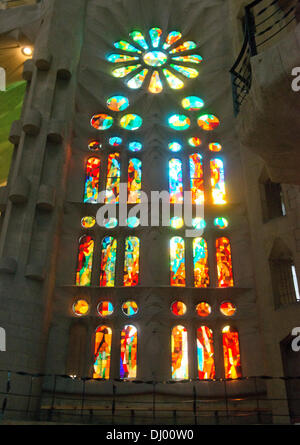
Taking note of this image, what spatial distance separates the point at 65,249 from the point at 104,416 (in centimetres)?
459

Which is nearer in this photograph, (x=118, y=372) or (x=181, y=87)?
(x=118, y=372)

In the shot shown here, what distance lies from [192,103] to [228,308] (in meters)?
7.60

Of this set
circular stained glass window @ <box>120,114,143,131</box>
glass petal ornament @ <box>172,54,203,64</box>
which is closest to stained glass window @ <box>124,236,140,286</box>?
circular stained glass window @ <box>120,114,143,131</box>

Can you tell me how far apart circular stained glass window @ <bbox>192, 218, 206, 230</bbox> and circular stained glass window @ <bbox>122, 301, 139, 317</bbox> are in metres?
2.85

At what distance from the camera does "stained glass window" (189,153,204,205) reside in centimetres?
1367

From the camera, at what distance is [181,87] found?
15914 mm

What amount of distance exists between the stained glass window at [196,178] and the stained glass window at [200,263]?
1291mm

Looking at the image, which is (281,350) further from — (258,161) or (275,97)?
(275,97)

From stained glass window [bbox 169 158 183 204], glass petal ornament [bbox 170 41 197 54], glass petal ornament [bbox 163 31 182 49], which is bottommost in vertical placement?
stained glass window [bbox 169 158 183 204]

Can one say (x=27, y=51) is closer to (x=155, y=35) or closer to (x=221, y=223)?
(x=155, y=35)

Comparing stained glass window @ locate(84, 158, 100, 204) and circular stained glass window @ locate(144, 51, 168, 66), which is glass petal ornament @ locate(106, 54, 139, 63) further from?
stained glass window @ locate(84, 158, 100, 204)

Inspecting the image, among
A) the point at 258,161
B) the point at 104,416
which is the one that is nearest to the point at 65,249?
the point at 104,416

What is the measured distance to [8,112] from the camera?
Answer: 19469 mm

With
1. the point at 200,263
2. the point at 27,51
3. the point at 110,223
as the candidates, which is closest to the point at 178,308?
the point at 200,263
